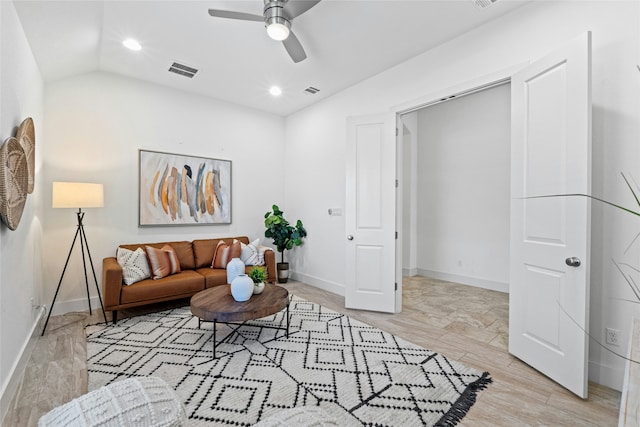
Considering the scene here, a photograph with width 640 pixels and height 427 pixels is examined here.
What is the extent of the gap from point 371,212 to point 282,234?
73.7 inches

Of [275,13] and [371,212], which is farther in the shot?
[371,212]

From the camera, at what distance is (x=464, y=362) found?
2432 millimetres

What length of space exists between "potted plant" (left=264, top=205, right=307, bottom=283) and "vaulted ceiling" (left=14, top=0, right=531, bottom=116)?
2.13 m

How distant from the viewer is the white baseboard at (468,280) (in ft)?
15.3

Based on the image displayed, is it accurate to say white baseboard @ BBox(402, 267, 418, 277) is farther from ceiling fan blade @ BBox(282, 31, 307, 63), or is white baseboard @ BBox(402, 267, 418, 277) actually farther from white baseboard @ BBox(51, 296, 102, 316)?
white baseboard @ BBox(51, 296, 102, 316)

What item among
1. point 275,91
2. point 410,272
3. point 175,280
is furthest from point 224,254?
point 410,272

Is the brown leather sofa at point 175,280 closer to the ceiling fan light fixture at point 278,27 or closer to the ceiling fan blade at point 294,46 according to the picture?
the ceiling fan blade at point 294,46

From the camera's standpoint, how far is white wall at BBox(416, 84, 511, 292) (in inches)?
187

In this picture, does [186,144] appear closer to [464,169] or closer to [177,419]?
[177,419]

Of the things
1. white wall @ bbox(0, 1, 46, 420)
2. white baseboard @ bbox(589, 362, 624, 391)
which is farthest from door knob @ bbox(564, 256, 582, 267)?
white wall @ bbox(0, 1, 46, 420)

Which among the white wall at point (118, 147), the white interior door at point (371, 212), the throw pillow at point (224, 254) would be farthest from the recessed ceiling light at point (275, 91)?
the throw pillow at point (224, 254)

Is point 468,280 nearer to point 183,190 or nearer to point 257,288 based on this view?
point 257,288

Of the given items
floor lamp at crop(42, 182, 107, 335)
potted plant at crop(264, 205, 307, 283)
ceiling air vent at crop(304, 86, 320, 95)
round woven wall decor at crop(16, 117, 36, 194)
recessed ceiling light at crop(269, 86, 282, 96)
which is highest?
ceiling air vent at crop(304, 86, 320, 95)

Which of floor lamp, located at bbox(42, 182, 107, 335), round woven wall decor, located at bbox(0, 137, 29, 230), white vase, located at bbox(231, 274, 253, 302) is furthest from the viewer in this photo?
floor lamp, located at bbox(42, 182, 107, 335)
